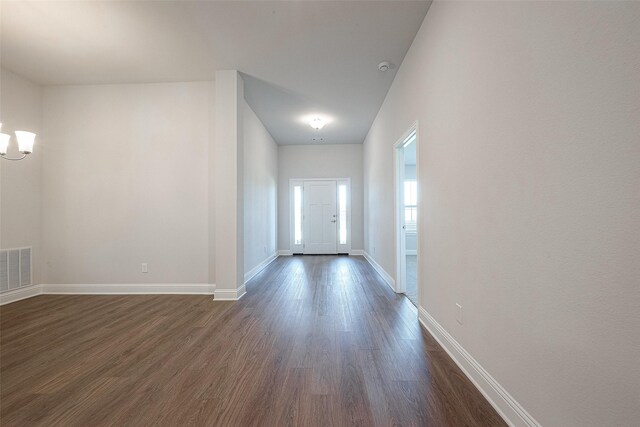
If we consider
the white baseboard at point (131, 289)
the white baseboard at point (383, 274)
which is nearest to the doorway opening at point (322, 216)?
the white baseboard at point (383, 274)

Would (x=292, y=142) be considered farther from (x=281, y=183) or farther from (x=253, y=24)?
(x=253, y=24)

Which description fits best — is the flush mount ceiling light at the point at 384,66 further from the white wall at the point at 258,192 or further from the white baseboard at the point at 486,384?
the white baseboard at the point at 486,384

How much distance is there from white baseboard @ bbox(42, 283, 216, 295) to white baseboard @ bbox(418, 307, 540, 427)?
117 inches

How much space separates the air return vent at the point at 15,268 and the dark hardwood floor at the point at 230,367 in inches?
11.4

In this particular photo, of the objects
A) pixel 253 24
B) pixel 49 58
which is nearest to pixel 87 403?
pixel 253 24

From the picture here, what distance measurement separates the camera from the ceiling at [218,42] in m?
2.46

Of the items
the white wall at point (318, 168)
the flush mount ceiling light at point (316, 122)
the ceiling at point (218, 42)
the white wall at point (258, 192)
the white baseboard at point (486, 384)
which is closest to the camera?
the white baseboard at point (486, 384)

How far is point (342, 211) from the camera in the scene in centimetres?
740

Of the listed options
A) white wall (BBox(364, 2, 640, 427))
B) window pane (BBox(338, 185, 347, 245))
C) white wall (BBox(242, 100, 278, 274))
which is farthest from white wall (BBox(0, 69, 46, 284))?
window pane (BBox(338, 185, 347, 245))

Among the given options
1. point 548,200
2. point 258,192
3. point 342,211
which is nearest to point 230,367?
point 548,200

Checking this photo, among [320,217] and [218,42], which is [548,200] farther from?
[320,217]

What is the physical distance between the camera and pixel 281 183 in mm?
7406

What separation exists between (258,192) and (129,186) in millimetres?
2117

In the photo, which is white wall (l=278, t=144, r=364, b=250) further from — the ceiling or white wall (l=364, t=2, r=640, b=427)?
white wall (l=364, t=2, r=640, b=427)
